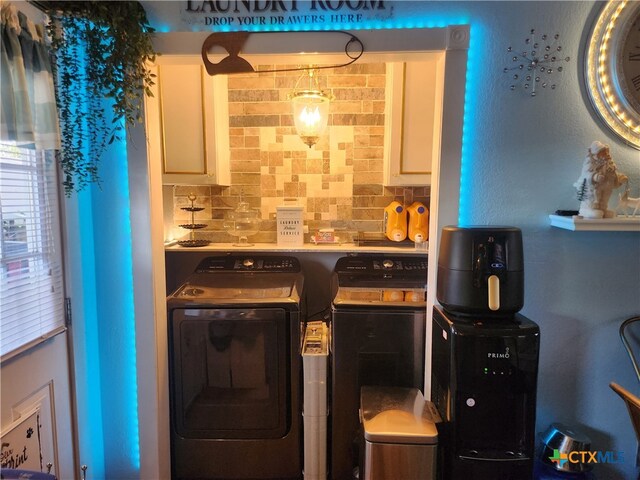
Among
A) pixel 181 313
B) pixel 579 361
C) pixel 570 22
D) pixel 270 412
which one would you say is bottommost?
pixel 270 412

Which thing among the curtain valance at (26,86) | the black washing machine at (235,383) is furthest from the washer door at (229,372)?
the curtain valance at (26,86)

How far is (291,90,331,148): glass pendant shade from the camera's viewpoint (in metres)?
2.14

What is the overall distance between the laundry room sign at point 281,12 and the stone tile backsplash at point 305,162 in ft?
2.89

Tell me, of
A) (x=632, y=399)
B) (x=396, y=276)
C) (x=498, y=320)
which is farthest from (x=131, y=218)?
(x=632, y=399)

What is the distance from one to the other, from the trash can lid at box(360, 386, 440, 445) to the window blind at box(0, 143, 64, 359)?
1355mm

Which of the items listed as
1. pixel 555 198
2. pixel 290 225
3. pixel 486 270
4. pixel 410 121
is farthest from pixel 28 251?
pixel 555 198

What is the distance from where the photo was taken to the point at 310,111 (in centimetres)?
216

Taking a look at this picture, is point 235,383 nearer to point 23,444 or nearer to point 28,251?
point 23,444

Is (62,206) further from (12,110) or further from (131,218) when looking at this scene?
(12,110)

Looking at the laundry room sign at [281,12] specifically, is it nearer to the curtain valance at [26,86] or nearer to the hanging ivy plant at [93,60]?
the hanging ivy plant at [93,60]

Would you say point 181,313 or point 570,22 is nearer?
point 570,22

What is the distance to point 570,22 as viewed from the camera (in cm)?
154

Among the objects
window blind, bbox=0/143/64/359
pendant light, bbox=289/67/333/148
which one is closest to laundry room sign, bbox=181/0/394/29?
pendant light, bbox=289/67/333/148

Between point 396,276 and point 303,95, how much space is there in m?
1.15
